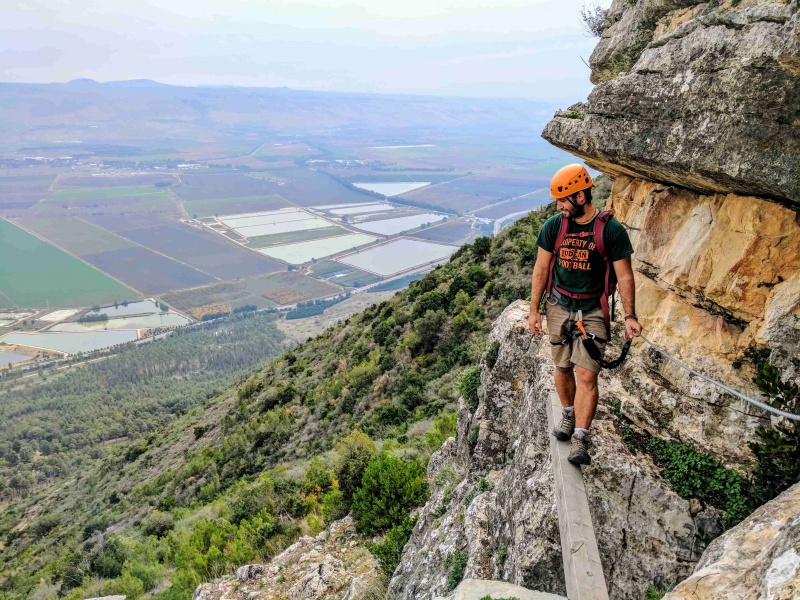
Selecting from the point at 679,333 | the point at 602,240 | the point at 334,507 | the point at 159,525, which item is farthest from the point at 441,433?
the point at 159,525

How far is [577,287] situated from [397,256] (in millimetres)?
141611

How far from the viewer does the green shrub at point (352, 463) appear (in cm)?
1162

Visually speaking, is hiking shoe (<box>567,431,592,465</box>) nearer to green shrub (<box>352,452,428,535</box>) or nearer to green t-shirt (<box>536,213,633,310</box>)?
green t-shirt (<box>536,213,633,310</box>)

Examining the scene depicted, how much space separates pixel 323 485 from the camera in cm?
1323

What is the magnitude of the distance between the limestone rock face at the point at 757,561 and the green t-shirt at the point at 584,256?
220cm

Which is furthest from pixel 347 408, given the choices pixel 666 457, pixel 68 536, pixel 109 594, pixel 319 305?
pixel 319 305

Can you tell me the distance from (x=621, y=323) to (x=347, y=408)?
15.5 m

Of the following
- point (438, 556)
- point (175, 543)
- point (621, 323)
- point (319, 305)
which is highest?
point (621, 323)

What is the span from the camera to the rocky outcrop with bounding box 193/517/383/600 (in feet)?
26.9

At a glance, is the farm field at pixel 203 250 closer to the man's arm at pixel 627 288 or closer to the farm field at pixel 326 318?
the farm field at pixel 326 318

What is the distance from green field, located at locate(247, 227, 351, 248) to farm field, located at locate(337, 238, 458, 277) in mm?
23932

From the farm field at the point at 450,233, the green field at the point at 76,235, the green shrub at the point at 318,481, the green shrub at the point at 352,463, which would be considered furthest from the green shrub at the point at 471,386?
the green field at the point at 76,235

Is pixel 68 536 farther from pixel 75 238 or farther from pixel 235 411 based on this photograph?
pixel 75 238

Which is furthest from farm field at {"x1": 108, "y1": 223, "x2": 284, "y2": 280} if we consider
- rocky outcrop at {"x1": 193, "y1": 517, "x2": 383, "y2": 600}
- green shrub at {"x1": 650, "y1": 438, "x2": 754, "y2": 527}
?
green shrub at {"x1": 650, "y1": 438, "x2": 754, "y2": 527}
